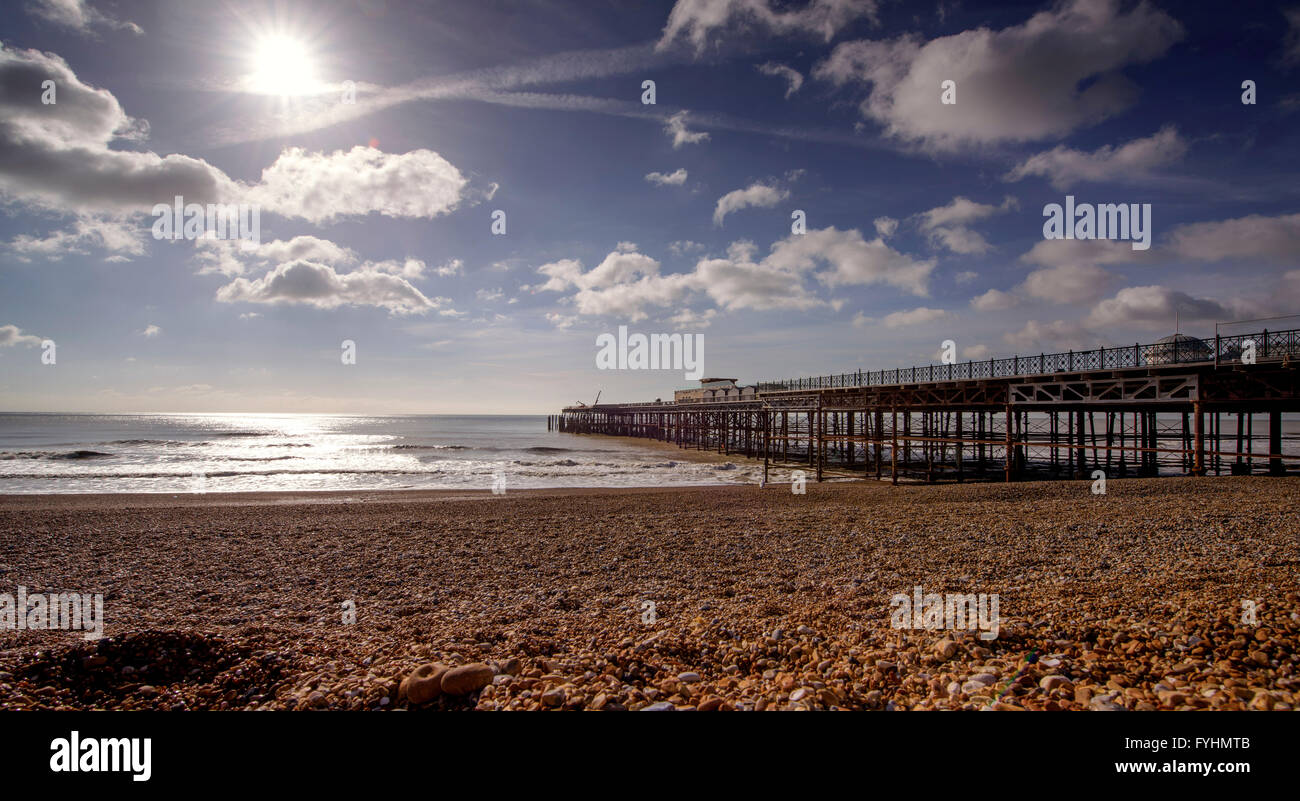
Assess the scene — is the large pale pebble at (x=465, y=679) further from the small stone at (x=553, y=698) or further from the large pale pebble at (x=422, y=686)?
the small stone at (x=553, y=698)

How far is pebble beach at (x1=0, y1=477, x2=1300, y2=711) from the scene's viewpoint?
3713 mm

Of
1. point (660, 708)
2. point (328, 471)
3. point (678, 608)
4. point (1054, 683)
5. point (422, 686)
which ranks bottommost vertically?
point (328, 471)

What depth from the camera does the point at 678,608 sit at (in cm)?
635

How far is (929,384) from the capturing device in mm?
26875

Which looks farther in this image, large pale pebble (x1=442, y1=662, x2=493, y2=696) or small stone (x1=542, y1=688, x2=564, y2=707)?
large pale pebble (x1=442, y1=662, x2=493, y2=696)

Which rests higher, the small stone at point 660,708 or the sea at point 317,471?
the small stone at point 660,708

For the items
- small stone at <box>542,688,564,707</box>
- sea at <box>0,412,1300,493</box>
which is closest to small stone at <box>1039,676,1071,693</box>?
small stone at <box>542,688,564,707</box>

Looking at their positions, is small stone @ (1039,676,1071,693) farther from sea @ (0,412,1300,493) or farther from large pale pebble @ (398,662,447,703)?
sea @ (0,412,1300,493)

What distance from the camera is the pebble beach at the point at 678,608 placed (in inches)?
146

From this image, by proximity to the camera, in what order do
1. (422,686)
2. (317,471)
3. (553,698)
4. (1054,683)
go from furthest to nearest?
(317,471)
(422,686)
(553,698)
(1054,683)

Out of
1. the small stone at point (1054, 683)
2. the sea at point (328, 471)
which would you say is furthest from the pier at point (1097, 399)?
the small stone at point (1054, 683)

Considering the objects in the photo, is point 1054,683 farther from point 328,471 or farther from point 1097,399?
point 328,471

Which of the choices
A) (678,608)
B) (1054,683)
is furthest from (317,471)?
(1054,683)
